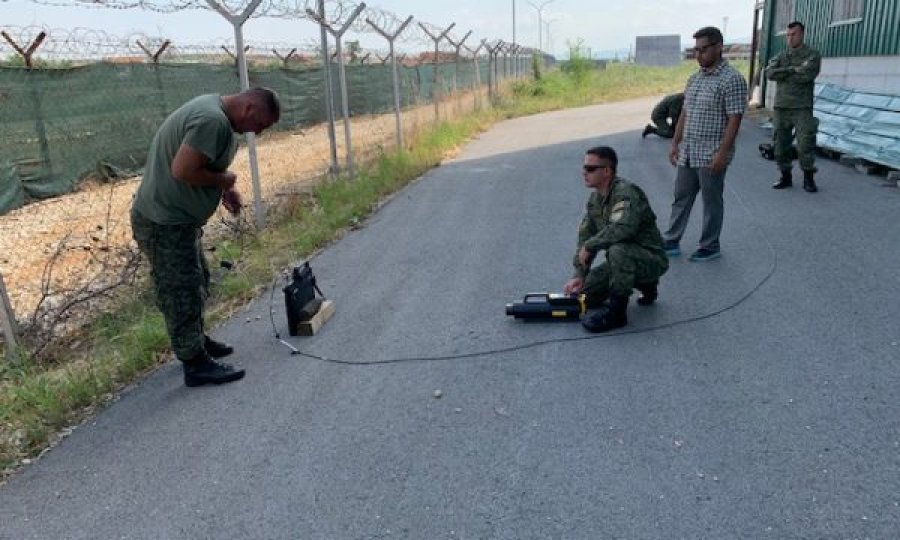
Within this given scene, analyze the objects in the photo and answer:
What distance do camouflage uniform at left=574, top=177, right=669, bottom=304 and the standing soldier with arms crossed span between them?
4554 mm

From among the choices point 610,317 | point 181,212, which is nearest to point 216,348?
point 181,212

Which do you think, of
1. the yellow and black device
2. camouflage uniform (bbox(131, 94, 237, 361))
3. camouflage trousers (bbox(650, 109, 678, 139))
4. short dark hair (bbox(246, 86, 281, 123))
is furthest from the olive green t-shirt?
camouflage trousers (bbox(650, 109, 678, 139))

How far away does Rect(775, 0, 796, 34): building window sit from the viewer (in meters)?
16.4

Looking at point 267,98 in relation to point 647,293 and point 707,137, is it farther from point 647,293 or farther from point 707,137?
point 707,137

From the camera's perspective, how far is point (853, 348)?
4.01m

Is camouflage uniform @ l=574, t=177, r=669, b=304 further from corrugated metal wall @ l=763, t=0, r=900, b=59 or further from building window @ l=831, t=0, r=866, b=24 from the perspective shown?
building window @ l=831, t=0, r=866, b=24

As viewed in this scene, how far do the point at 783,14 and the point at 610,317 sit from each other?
1607 centimetres

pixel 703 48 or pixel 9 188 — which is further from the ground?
pixel 703 48

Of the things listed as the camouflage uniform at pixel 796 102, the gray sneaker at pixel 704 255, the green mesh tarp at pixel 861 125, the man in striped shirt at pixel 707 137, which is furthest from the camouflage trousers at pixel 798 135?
the gray sneaker at pixel 704 255

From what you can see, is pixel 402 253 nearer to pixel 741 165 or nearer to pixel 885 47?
pixel 741 165

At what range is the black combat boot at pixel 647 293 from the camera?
187 inches

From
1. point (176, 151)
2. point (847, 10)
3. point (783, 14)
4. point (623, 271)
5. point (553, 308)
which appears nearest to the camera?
point (176, 151)

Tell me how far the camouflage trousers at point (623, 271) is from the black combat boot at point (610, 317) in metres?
0.05

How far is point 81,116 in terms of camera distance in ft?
30.4
